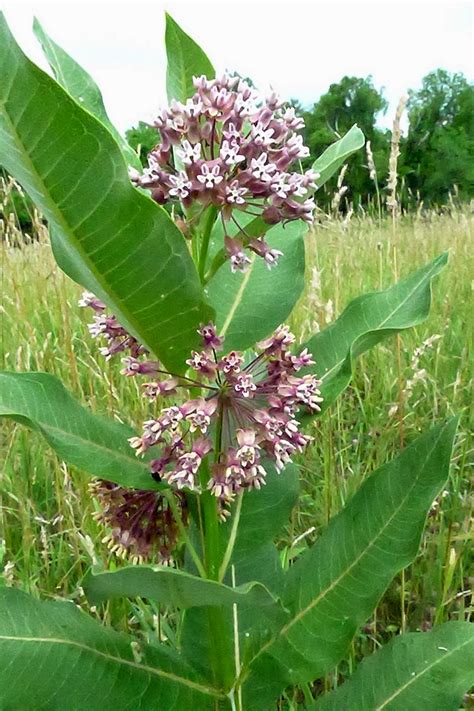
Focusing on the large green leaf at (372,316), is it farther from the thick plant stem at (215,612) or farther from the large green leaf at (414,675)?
the large green leaf at (414,675)

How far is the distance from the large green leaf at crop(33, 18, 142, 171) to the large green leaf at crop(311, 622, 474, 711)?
91 cm

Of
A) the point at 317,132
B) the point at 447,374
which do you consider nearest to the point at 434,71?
the point at 317,132

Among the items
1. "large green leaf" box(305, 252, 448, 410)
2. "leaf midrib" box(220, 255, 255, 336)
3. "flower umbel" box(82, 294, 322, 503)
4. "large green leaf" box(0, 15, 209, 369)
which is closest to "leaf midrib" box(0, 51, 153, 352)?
"large green leaf" box(0, 15, 209, 369)

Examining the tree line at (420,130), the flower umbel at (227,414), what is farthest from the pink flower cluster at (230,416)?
the tree line at (420,130)

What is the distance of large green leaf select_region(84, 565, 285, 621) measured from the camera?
98 cm

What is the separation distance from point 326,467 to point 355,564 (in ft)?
2.08

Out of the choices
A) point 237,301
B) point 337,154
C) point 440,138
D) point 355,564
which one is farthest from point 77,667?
point 440,138

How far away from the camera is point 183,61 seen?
3.99 feet

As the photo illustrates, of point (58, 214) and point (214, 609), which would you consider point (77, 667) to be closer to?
point (214, 609)

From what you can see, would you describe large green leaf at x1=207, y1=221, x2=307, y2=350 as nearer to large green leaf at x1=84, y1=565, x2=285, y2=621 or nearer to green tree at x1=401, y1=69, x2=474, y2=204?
large green leaf at x1=84, y1=565, x2=285, y2=621

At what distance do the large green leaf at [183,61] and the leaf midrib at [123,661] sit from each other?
87 centimetres

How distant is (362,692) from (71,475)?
111 cm

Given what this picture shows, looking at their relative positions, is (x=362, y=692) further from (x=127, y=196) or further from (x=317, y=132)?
(x=317, y=132)

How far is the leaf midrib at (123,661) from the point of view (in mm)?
1117
